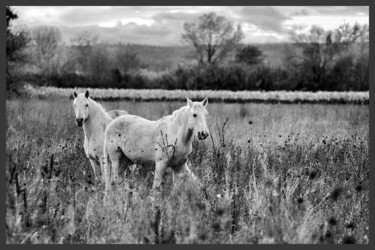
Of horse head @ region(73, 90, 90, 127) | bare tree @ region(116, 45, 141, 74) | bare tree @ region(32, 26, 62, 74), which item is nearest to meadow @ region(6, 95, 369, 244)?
horse head @ region(73, 90, 90, 127)

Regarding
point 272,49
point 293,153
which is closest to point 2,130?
point 293,153

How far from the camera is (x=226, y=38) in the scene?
48.8m

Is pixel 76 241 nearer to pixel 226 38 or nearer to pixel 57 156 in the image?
pixel 57 156

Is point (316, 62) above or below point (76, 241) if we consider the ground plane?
above

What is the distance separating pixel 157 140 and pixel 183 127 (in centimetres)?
56

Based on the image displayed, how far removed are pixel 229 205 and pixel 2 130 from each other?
297cm

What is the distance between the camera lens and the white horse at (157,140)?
7230 mm

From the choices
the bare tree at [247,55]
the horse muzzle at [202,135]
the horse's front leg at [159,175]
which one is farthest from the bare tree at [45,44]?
the horse muzzle at [202,135]

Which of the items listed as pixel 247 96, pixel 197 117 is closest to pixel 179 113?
pixel 197 117

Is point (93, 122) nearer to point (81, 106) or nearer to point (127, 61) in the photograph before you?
point (81, 106)

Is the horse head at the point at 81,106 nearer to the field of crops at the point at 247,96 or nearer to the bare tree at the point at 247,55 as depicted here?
the field of crops at the point at 247,96

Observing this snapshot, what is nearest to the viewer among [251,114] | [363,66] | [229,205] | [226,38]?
[229,205]

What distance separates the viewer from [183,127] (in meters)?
7.50

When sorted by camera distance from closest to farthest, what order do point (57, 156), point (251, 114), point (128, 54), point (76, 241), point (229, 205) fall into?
point (76, 241) → point (229, 205) → point (57, 156) → point (251, 114) → point (128, 54)
